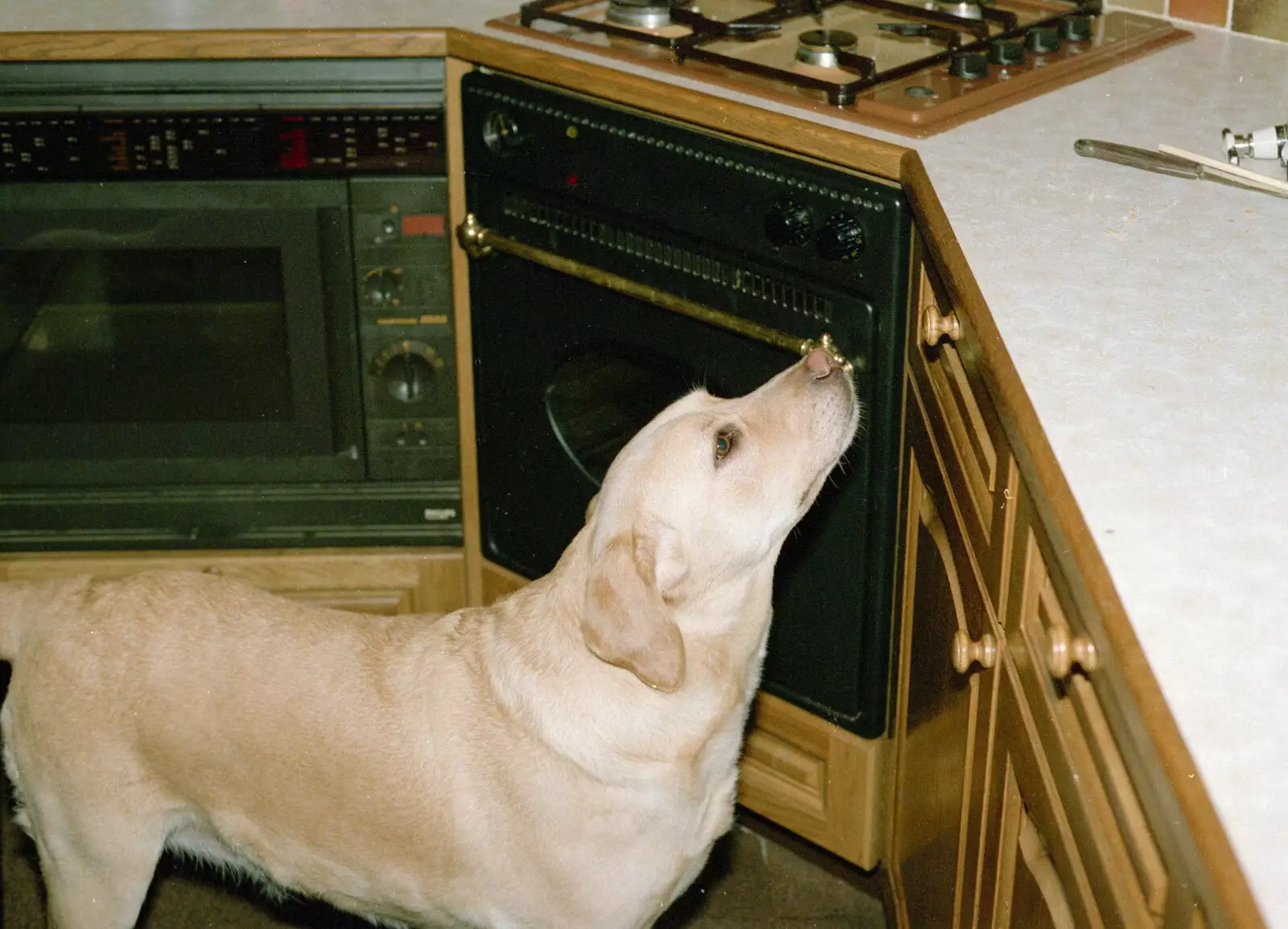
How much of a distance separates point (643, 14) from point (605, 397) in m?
0.62

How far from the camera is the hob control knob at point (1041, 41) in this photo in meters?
2.19

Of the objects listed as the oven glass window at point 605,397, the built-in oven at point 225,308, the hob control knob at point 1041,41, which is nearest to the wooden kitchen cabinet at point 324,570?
the built-in oven at point 225,308

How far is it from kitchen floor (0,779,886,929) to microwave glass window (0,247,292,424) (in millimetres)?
815

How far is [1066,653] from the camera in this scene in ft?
4.04

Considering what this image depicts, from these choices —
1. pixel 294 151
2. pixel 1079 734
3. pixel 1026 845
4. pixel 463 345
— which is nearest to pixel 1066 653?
pixel 1079 734

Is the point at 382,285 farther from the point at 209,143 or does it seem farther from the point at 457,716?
the point at 457,716

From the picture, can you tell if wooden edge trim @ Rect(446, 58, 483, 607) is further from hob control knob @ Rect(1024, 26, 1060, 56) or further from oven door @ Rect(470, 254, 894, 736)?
hob control knob @ Rect(1024, 26, 1060, 56)

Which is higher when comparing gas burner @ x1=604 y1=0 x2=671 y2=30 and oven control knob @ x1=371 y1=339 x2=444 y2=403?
gas burner @ x1=604 y1=0 x2=671 y2=30

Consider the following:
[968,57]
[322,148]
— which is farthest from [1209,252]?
[322,148]

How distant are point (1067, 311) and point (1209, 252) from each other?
0.25 meters

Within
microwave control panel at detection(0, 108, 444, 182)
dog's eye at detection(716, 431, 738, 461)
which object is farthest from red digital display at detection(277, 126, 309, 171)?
dog's eye at detection(716, 431, 738, 461)

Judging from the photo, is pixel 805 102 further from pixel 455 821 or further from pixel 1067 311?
pixel 455 821

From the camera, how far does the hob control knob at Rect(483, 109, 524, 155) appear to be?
230 centimetres

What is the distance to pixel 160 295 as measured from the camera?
253 cm
